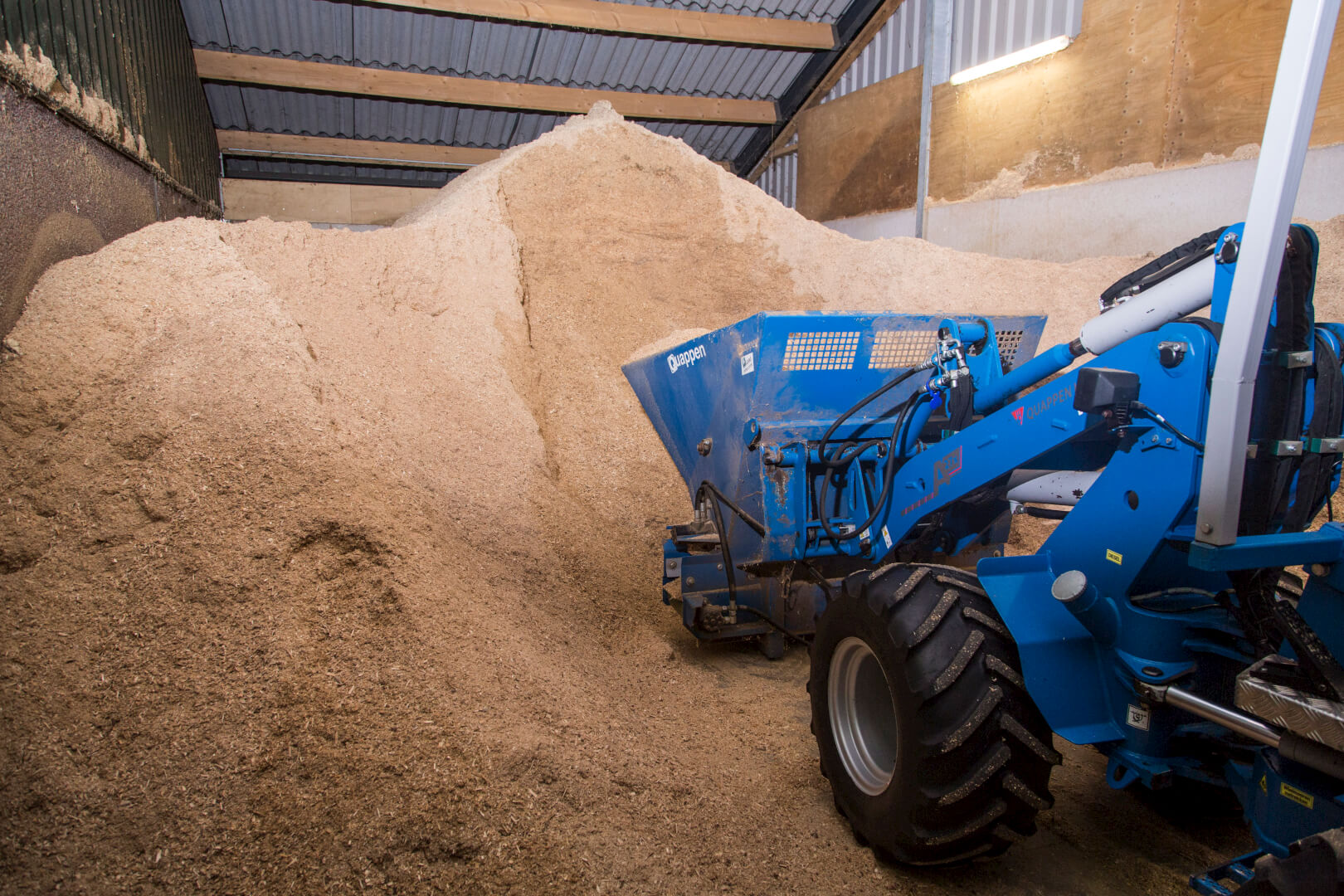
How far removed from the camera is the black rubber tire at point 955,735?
6.50 feet

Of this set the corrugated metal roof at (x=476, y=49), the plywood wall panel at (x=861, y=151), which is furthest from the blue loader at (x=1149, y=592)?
the corrugated metal roof at (x=476, y=49)

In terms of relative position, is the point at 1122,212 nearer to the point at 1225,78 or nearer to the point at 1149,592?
the point at 1225,78

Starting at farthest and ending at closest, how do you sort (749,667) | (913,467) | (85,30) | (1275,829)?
(85,30), (749,667), (913,467), (1275,829)

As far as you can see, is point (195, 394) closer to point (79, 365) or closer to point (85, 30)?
point (79, 365)

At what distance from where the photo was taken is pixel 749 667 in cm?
380

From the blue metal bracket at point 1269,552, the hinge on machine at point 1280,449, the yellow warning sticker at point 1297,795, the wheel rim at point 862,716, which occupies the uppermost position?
the hinge on machine at point 1280,449

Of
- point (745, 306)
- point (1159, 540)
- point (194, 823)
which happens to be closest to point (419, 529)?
point (194, 823)

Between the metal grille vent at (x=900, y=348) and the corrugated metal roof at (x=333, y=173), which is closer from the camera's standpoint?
the metal grille vent at (x=900, y=348)

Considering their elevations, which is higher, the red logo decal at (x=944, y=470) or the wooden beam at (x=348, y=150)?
the wooden beam at (x=348, y=150)

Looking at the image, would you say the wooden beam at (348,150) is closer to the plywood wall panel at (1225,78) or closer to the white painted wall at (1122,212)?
the white painted wall at (1122,212)

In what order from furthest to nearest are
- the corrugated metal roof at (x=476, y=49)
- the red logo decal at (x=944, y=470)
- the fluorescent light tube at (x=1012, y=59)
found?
the corrugated metal roof at (x=476, y=49)
the fluorescent light tube at (x=1012, y=59)
the red logo decal at (x=944, y=470)

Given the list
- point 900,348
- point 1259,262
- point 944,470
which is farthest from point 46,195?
point 1259,262

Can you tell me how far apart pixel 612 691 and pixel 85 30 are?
6199 mm

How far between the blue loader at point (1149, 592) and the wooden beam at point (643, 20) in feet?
26.9
